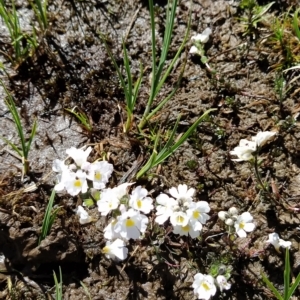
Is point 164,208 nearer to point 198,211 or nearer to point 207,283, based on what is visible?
point 198,211

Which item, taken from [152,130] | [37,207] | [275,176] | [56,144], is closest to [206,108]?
[152,130]

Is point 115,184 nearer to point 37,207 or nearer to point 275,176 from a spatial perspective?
point 37,207

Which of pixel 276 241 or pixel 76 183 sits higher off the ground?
pixel 76 183

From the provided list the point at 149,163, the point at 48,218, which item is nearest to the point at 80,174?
the point at 48,218

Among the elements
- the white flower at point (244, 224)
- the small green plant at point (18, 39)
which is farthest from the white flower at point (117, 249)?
the small green plant at point (18, 39)

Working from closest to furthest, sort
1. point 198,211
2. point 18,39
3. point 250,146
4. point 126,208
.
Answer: point 126,208 < point 198,211 < point 250,146 < point 18,39

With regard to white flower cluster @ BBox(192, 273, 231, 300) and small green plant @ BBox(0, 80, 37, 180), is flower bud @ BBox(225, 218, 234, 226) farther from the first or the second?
small green plant @ BBox(0, 80, 37, 180)

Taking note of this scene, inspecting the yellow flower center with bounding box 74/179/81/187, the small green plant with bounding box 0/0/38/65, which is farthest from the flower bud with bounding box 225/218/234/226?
the small green plant with bounding box 0/0/38/65
